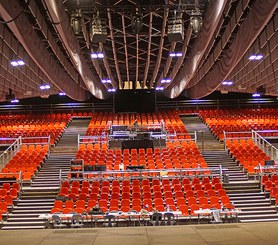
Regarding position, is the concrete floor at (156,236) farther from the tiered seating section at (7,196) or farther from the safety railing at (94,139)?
the safety railing at (94,139)

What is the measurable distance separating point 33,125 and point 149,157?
12.5 metres

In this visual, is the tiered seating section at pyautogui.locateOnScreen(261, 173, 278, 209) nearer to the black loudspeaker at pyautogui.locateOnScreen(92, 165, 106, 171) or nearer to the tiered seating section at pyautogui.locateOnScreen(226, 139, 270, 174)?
the tiered seating section at pyautogui.locateOnScreen(226, 139, 270, 174)

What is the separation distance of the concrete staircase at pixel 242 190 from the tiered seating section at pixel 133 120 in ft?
8.14

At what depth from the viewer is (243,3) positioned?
11.5 metres

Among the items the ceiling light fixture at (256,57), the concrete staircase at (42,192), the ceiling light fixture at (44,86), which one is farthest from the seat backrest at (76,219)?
the ceiling light fixture at (44,86)

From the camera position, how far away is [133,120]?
29.3 m

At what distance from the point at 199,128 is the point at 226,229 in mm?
21984

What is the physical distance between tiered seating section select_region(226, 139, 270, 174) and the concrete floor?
1215 cm

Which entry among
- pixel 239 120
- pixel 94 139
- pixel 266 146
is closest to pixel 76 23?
pixel 94 139

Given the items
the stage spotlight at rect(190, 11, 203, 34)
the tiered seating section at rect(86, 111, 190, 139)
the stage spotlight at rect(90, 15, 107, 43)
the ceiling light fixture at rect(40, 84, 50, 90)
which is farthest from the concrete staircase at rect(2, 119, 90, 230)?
the stage spotlight at rect(190, 11, 203, 34)

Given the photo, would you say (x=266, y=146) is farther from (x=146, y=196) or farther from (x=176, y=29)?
(x=176, y=29)

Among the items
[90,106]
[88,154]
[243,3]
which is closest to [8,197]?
[88,154]

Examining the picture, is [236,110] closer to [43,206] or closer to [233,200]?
[233,200]

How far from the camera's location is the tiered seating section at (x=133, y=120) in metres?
25.6
